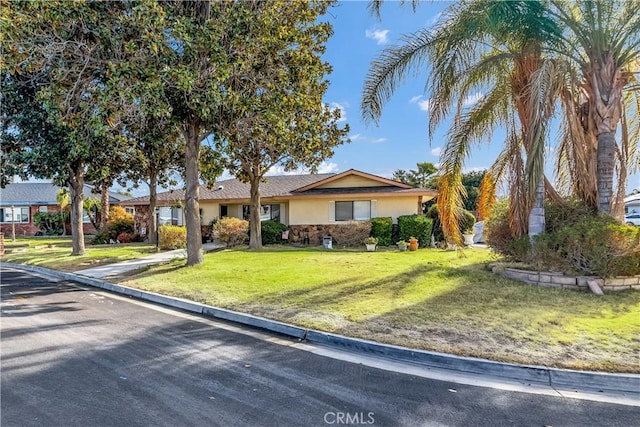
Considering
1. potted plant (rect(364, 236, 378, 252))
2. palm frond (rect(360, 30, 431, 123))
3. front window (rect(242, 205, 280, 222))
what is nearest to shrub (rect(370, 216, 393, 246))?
potted plant (rect(364, 236, 378, 252))

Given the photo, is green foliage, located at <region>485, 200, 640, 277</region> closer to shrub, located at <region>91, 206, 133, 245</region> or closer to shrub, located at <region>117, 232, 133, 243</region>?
shrub, located at <region>117, 232, 133, 243</region>

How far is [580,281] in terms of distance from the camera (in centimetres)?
803

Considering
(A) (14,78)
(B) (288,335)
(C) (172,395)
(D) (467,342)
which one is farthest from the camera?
(A) (14,78)

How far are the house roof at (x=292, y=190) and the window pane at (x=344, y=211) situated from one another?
734mm

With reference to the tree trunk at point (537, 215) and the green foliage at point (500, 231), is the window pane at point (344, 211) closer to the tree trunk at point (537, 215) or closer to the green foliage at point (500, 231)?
the green foliage at point (500, 231)

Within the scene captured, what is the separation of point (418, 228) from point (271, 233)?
7790 mm

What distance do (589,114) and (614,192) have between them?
6.48 ft

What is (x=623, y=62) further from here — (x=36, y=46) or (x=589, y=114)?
(x=36, y=46)

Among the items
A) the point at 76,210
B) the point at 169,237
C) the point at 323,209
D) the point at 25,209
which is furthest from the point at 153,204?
the point at 25,209

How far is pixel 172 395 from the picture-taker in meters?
3.79

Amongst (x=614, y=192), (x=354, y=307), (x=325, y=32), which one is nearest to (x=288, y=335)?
(x=354, y=307)

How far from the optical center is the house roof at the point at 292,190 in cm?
2011

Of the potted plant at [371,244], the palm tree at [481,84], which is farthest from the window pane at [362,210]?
the palm tree at [481,84]

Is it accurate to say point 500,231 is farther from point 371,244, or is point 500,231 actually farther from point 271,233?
point 271,233
